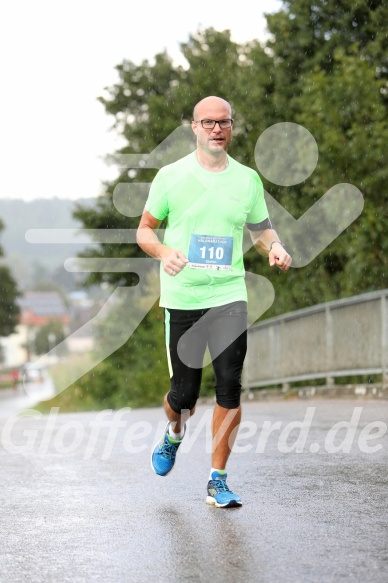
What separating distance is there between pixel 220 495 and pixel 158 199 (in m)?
1.54

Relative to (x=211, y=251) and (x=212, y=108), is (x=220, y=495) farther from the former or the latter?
(x=212, y=108)

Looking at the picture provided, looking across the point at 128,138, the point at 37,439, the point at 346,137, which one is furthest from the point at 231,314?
the point at 128,138

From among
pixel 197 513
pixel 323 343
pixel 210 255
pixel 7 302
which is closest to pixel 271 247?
pixel 210 255

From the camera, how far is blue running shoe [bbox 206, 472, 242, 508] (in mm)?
6024

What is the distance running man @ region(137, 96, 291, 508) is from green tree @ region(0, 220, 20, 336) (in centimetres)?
6377

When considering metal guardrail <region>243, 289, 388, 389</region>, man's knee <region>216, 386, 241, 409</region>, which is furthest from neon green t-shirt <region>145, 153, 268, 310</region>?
metal guardrail <region>243, 289, 388, 389</region>

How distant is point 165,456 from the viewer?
6.73 m

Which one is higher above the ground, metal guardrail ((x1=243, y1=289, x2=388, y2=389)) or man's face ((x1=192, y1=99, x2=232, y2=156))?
man's face ((x1=192, y1=99, x2=232, y2=156))

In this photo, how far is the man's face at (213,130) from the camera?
623 cm

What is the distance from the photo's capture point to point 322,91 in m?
18.2

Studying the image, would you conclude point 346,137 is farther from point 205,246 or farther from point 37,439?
point 205,246

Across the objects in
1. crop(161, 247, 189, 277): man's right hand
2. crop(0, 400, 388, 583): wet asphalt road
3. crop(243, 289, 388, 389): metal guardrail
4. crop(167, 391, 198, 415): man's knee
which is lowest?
crop(243, 289, 388, 389): metal guardrail

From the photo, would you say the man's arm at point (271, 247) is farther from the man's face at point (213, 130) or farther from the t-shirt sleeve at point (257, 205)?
the man's face at point (213, 130)

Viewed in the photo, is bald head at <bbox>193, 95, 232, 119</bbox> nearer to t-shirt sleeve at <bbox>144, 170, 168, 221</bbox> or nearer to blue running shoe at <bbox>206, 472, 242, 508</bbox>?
A: t-shirt sleeve at <bbox>144, 170, 168, 221</bbox>
